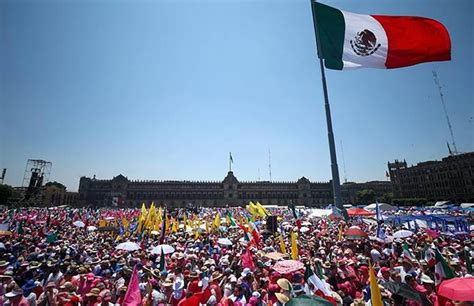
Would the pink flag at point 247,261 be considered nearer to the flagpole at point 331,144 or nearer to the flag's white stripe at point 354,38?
the flagpole at point 331,144

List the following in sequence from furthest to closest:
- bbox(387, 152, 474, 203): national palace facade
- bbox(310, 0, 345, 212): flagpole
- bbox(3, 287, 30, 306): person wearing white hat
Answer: bbox(387, 152, 474, 203): national palace facade → bbox(310, 0, 345, 212): flagpole → bbox(3, 287, 30, 306): person wearing white hat

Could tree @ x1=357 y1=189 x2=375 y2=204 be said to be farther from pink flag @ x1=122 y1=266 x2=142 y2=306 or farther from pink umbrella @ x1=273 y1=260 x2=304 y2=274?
pink flag @ x1=122 y1=266 x2=142 y2=306

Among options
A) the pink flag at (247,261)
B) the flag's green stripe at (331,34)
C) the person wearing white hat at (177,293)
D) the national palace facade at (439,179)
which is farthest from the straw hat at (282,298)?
the national palace facade at (439,179)

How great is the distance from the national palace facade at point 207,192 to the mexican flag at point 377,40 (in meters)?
90.3

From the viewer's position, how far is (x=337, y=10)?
1023cm

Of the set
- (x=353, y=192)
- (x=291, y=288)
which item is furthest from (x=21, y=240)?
(x=353, y=192)

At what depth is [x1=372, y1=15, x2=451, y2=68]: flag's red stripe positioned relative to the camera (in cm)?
906

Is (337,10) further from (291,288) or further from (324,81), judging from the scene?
(291,288)

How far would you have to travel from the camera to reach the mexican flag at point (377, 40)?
30.1ft

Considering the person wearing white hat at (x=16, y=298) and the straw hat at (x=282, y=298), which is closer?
the straw hat at (x=282, y=298)

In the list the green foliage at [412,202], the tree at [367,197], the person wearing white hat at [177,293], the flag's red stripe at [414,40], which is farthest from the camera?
the tree at [367,197]

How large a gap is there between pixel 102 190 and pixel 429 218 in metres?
101

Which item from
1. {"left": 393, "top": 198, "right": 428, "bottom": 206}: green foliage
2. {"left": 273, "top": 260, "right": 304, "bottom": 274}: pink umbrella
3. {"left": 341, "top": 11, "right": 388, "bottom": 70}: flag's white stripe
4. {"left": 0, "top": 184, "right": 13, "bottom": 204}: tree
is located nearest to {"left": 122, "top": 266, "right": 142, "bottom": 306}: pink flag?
{"left": 273, "top": 260, "right": 304, "bottom": 274}: pink umbrella

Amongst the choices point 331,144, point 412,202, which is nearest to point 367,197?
point 412,202
